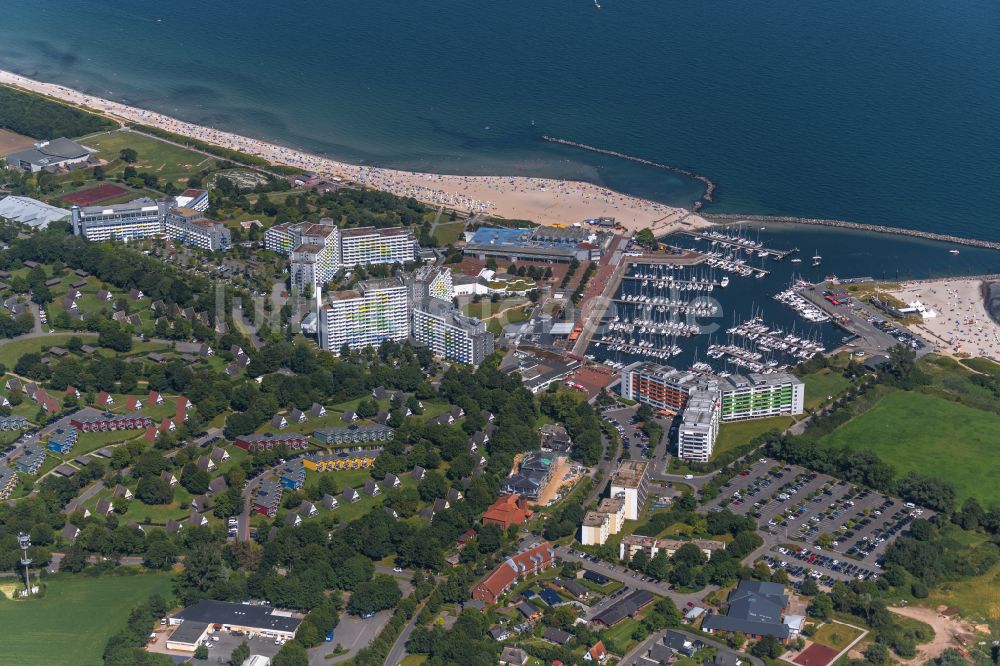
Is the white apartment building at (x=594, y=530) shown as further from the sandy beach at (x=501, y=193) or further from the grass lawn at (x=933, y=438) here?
the sandy beach at (x=501, y=193)

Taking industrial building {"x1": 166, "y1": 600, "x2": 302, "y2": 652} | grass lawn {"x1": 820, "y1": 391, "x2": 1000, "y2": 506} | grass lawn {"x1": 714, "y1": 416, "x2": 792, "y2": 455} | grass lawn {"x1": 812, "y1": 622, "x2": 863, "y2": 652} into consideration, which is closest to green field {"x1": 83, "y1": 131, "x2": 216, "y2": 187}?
grass lawn {"x1": 714, "y1": 416, "x2": 792, "y2": 455}

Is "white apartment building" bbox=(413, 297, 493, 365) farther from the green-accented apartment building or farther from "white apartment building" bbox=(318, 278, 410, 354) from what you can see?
the green-accented apartment building

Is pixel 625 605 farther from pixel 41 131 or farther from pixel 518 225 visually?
pixel 41 131

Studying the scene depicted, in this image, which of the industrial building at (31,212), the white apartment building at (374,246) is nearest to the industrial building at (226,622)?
the white apartment building at (374,246)

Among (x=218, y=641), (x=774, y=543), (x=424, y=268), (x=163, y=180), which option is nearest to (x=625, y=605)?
(x=774, y=543)

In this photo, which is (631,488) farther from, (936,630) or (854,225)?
(854,225)

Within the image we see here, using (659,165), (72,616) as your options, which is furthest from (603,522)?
(659,165)
